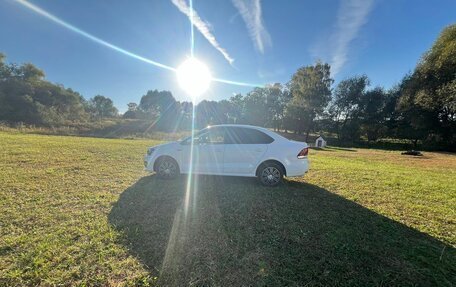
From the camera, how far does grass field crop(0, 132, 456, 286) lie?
8.31 ft

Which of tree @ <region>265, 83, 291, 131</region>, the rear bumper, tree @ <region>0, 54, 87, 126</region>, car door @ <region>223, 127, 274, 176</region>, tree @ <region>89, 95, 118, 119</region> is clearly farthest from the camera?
tree @ <region>89, 95, 118, 119</region>

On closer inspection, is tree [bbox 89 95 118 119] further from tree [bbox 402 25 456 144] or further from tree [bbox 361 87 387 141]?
tree [bbox 402 25 456 144]

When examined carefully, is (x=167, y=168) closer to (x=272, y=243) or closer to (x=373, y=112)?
(x=272, y=243)

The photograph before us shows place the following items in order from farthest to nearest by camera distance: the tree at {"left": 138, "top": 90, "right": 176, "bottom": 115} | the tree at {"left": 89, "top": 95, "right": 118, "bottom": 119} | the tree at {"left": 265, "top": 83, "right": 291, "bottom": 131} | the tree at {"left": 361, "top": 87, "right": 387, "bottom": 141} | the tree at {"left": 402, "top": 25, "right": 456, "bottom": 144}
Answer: the tree at {"left": 89, "top": 95, "right": 118, "bottom": 119} < the tree at {"left": 138, "top": 90, "right": 176, "bottom": 115} < the tree at {"left": 265, "top": 83, "right": 291, "bottom": 131} < the tree at {"left": 361, "top": 87, "right": 387, "bottom": 141} < the tree at {"left": 402, "top": 25, "right": 456, "bottom": 144}

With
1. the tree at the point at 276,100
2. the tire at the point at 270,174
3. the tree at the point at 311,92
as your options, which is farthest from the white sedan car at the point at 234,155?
the tree at the point at 276,100

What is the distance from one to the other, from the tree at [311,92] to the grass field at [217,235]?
42.3 meters

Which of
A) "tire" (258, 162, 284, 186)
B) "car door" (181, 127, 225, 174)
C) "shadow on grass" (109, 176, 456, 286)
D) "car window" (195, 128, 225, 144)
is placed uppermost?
"car window" (195, 128, 225, 144)

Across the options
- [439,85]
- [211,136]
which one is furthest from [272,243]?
[439,85]

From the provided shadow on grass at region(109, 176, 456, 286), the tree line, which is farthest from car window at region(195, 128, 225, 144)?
the tree line

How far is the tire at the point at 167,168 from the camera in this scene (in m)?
6.40

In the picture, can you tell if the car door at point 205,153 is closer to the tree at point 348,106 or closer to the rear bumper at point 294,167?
the rear bumper at point 294,167

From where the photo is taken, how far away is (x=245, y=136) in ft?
20.1

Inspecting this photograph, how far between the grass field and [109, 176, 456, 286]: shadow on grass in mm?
15

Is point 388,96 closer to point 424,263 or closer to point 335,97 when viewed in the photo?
point 335,97
